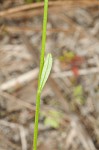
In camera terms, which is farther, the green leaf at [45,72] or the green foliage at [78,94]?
the green foliage at [78,94]

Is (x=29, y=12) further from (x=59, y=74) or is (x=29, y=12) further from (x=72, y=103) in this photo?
(x=72, y=103)

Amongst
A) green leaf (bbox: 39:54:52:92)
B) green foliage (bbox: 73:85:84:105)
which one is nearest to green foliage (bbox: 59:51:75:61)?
green foliage (bbox: 73:85:84:105)

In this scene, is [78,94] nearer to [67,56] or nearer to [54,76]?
[54,76]

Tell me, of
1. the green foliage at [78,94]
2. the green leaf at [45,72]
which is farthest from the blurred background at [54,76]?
the green leaf at [45,72]

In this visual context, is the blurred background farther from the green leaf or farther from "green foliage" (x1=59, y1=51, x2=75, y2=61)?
the green leaf

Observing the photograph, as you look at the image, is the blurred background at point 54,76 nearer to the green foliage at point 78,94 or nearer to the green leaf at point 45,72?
the green foliage at point 78,94

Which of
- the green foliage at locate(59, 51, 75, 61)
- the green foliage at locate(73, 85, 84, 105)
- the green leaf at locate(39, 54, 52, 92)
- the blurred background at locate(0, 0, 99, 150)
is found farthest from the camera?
the green foliage at locate(59, 51, 75, 61)

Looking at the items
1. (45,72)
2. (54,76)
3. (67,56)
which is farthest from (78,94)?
(45,72)

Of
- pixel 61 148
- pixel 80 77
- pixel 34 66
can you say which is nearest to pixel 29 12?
pixel 34 66
